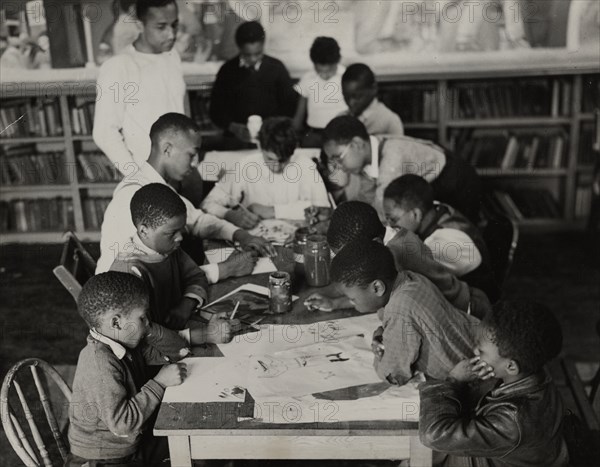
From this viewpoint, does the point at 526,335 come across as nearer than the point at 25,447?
Yes

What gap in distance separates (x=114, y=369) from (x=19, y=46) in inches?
177

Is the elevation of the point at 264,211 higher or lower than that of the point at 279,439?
higher

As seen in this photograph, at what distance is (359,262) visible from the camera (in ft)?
7.68

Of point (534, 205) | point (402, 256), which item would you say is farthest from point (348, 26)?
point (402, 256)

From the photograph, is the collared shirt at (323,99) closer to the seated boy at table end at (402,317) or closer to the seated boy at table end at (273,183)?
the seated boy at table end at (273,183)

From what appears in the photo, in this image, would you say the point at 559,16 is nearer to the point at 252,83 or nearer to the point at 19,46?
the point at 252,83

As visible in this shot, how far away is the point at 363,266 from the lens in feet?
7.64

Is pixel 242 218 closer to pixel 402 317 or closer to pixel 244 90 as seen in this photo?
pixel 402 317

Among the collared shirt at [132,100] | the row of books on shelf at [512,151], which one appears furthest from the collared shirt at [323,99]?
the collared shirt at [132,100]

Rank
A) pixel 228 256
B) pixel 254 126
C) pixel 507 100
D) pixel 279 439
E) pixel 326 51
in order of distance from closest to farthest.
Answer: pixel 279 439
pixel 228 256
pixel 254 126
pixel 326 51
pixel 507 100

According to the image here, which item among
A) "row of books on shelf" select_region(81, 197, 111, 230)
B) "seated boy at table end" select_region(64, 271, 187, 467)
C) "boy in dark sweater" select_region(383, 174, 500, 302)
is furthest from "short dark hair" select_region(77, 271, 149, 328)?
"row of books on shelf" select_region(81, 197, 111, 230)

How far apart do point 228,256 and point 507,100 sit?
335cm

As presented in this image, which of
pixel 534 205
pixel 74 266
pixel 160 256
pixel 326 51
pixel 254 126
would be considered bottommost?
pixel 534 205

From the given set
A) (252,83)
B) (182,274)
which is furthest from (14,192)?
(182,274)
